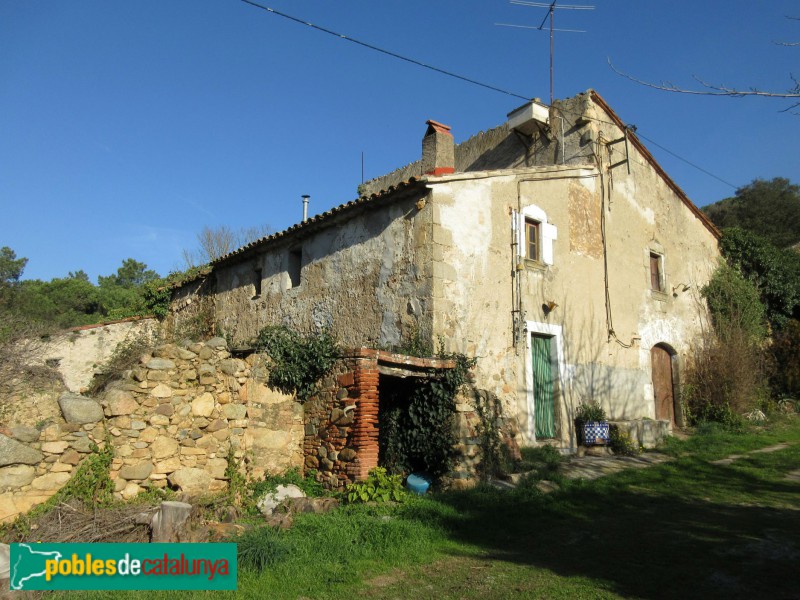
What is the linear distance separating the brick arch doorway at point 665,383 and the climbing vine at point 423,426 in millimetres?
7916

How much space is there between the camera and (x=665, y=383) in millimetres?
15562

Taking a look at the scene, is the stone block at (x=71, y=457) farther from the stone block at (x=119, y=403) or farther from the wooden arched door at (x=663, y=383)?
the wooden arched door at (x=663, y=383)

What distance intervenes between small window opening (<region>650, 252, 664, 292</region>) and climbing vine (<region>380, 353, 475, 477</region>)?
28.4 ft

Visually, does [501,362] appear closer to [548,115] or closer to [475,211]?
[475,211]

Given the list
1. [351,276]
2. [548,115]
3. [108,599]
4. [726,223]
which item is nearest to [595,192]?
[548,115]

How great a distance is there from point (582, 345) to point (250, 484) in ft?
26.1

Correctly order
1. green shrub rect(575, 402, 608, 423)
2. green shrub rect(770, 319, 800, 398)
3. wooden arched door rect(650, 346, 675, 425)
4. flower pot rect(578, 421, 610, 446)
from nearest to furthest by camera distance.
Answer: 1. flower pot rect(578, 421, 610, 446)
2. green shrub rect(575, 402, 608, 423)
3. wooden arched door rect(650, 346, 675, 425)
4. green shrub rect(770, 319, 800, 398)

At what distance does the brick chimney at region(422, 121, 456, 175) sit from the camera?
1196 centimetres

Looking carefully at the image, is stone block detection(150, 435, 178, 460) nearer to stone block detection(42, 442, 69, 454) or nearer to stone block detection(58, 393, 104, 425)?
stone block detection(58, 393, 104, 425)

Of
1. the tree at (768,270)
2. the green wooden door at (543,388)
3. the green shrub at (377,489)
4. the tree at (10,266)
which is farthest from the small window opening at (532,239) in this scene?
the tree at (10,266)

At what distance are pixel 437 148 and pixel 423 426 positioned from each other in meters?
5.90

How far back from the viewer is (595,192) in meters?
14.1

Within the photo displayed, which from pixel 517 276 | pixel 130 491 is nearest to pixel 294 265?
pixel 517 276

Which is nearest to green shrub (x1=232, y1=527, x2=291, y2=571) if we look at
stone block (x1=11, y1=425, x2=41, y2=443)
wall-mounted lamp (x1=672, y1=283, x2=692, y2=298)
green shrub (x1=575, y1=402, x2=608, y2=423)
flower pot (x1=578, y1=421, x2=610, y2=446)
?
stone block (x1=11, y1=425, x2=41, y2=443)
